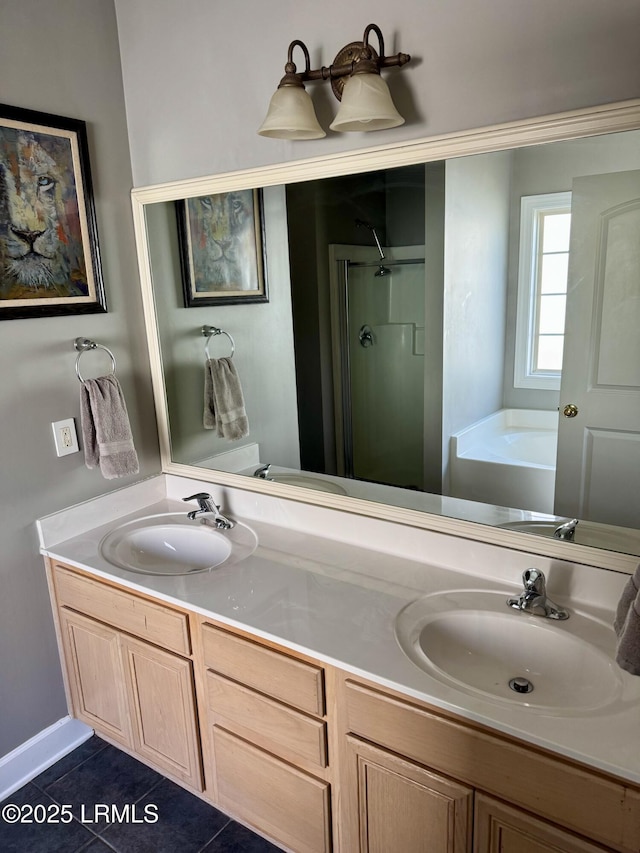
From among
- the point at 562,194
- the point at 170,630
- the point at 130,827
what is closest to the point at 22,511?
the point at 170,630

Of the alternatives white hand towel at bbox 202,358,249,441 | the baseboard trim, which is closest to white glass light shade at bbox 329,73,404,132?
white hand towel at bbox 202,358,249,441

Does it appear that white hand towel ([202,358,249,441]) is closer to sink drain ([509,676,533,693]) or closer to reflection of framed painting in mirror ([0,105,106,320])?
reflection of framed painting in mirror ([0,105,106,320])

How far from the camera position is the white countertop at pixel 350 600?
1.05 m

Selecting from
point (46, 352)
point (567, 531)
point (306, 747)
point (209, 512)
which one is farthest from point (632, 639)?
point (46, 352)

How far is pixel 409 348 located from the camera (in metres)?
1.68

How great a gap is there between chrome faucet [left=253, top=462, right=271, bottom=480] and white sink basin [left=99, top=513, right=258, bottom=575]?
175 mm

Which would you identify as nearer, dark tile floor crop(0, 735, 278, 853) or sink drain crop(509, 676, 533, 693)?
sink drain crop(509, 676, 533, 693)

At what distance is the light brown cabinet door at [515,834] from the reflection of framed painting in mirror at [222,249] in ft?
4.96

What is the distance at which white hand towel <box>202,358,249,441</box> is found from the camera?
206cm

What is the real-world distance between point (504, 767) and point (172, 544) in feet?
4.16

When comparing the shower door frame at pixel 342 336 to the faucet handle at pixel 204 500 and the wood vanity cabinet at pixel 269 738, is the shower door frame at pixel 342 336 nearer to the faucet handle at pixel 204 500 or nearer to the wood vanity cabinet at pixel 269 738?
the faucet handle at pixel 204 500

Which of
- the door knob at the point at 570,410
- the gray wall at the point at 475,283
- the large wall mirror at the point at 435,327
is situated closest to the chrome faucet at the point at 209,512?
the large wall mirror at the point at 435,327

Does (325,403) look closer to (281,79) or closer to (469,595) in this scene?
(469,595)

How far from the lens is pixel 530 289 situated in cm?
143
